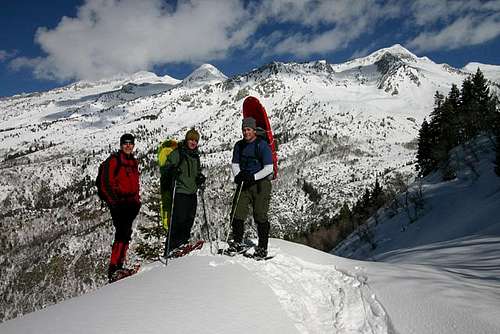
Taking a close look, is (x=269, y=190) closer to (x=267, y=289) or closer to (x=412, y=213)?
(x=267, y=289)

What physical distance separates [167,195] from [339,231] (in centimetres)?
5846

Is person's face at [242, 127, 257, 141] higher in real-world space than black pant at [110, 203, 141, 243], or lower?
higher

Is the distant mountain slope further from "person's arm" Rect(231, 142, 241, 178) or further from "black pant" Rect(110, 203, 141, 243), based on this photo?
"black pant" Rect(110, 203, 141, 243)

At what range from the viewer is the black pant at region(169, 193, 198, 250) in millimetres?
8766

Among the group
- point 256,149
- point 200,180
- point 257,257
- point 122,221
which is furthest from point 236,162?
point 122,221

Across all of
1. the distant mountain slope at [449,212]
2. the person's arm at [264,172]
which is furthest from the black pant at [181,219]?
the distant mountain slope at [449,212]

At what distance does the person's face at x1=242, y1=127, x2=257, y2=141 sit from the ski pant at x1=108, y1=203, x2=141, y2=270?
310cm

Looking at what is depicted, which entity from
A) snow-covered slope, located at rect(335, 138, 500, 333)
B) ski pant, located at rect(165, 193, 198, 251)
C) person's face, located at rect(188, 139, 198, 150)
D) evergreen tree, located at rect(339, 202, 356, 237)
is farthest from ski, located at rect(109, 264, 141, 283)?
evergreen tree, located at rect(339, 202, 356, 237)

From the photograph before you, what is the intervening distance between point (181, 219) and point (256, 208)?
7.41 ft

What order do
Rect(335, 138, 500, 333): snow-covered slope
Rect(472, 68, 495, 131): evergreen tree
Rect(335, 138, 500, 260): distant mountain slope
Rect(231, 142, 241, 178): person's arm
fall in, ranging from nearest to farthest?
Rect(335, 138, 500, 333): snow-covered slope
Rect(231, 142, 241, 178): person's arm
Rect(335, 138, 500, 260): distant mountain slope
Rect(472, 68, 495, 131): evergreen tree

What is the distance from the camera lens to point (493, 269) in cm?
702

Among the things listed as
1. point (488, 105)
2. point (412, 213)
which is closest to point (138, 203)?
point (412, 213)

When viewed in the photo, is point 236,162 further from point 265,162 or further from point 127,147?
point 127,147

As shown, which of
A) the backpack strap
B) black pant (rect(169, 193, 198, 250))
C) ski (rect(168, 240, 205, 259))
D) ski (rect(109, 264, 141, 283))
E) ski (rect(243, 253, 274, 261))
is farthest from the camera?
black pant (rect(169, 193, 198, 250))
